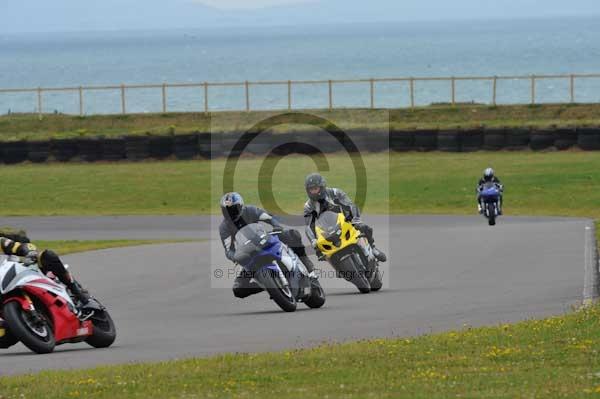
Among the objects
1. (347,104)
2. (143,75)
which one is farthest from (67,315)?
(143,75)

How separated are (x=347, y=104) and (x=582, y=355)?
96.6 meters

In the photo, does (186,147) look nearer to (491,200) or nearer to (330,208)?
(491,200)

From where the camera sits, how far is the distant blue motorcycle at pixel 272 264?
1605cm

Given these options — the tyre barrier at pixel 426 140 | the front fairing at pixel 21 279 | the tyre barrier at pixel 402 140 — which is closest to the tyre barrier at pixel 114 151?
the tyre barrier at pixel 402 140

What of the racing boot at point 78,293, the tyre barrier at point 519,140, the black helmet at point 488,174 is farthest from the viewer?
the tyre barrier at point 519,140

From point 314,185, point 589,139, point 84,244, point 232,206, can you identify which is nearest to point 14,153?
point 84,244

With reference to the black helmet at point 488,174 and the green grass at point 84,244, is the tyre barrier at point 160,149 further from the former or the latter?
the black helmet at point 488,174

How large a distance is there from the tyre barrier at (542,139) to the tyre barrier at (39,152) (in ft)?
55.5

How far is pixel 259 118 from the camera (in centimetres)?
5375

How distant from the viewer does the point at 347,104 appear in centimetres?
10762

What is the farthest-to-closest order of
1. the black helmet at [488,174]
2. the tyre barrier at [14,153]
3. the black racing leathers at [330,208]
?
the tyre barrier at [14,153] < the black helmet at [488,174] < the black racing leathers at [330,208]

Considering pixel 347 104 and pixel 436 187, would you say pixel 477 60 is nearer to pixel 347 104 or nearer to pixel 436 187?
pixel 347 104

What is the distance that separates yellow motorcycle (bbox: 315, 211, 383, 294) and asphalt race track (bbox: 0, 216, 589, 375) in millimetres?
318

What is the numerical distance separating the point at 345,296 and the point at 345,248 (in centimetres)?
84
